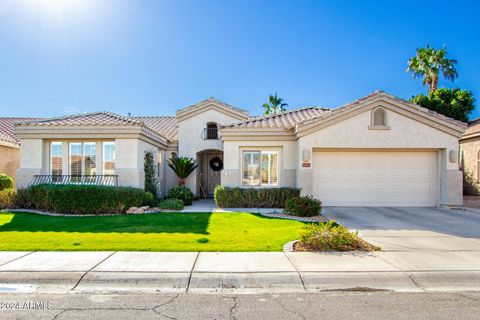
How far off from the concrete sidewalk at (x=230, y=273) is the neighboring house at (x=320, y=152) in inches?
282

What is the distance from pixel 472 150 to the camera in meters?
17.3

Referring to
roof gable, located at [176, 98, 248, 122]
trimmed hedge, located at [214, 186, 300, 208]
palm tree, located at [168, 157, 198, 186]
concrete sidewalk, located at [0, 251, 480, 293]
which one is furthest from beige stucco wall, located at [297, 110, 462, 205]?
concrete sidewalk, located at [0, 251, 480, 293]

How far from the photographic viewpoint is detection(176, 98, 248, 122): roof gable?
17891mm

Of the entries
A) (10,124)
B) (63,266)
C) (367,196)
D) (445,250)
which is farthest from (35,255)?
(10,124)

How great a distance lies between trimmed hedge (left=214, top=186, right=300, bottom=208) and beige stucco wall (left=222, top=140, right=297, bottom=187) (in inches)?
27.4

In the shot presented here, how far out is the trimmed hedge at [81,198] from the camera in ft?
37.2

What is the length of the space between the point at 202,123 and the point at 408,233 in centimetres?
1296

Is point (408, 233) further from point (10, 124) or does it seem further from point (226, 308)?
point (10, 124)

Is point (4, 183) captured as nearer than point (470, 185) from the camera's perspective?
Yes

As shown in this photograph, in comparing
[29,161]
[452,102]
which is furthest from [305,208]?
[452,102]

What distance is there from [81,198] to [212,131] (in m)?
8.87

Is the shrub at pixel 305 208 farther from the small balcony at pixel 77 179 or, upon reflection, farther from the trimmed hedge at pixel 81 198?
the small balcony at pixel 77 179

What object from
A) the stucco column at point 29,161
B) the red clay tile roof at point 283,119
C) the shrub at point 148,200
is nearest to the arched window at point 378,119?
the red clay tile roof at point 283,119

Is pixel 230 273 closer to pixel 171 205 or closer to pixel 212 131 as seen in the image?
pixel 171 205
